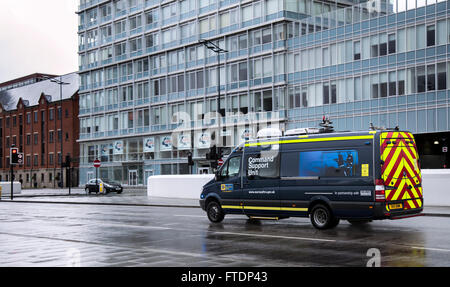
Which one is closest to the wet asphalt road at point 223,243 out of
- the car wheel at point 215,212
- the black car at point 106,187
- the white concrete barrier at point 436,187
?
the car wheel at point 215,212

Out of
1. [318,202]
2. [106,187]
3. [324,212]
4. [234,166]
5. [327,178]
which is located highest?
[234,166]

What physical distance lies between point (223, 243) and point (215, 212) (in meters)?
5.24

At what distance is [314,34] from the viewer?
50.1 meters

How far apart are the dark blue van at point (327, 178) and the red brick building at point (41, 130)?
66906 millimetres

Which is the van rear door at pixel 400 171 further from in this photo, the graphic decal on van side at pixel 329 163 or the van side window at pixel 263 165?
the van side window at pixel 263 165

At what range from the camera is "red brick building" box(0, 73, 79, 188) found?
84.4 meters

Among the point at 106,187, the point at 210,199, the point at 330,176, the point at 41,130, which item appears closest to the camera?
the point at 330,176

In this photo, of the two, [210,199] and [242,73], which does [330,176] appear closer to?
[210,199]

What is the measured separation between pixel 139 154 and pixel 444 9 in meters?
40.2

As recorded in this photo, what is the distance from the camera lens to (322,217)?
1473 centimetres

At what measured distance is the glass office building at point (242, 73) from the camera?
43000mm

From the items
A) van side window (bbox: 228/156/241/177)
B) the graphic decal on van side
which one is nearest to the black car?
van side window (bbox: 228/156/241/177)

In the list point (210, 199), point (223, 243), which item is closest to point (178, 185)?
point (210, 199)
